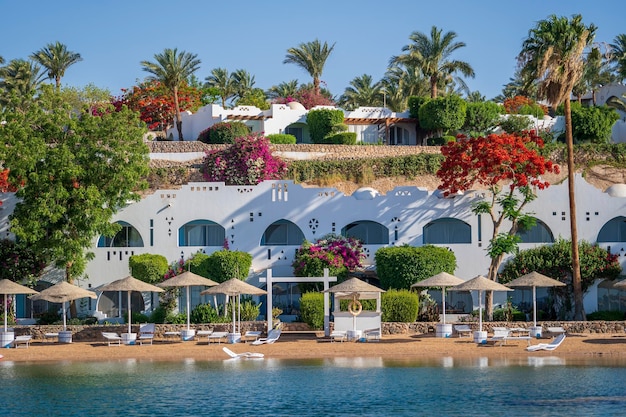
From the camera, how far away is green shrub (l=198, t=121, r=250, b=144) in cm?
6875

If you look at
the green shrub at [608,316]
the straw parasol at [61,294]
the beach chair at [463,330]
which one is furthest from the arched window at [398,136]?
the straw parasol at [61,294]

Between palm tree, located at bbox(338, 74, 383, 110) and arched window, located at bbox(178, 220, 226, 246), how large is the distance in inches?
1551

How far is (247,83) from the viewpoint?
316 ft

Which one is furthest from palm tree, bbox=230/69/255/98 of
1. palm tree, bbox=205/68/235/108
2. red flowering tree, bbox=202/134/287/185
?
red flowering tree, bbox=202/134/287/185

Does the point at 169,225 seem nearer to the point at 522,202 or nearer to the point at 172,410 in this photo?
the point at 522,202

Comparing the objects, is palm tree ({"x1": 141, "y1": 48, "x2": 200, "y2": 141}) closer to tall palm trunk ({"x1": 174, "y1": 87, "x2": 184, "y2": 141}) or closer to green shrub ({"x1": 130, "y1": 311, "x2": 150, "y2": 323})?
tall palm trunk ({"x1": 174, "y1": 87, "x2": 184, "y2": 141})

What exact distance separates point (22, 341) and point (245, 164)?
68.8 ft

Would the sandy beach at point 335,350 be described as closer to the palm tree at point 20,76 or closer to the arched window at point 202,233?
the arched window at point 202,233

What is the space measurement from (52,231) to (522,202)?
20832 millimetres

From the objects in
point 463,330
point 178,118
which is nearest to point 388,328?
point 463,330

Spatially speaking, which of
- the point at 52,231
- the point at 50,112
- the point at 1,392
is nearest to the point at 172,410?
the point at 1,392

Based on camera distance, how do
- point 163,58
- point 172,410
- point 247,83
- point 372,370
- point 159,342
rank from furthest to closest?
1. point 247,83
2. point 163,58
3. point 159,342
4. point 372,370
5. point 172,410

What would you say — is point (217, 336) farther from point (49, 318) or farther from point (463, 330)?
point (49, 318)

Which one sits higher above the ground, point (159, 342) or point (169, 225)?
point (169, 225)
